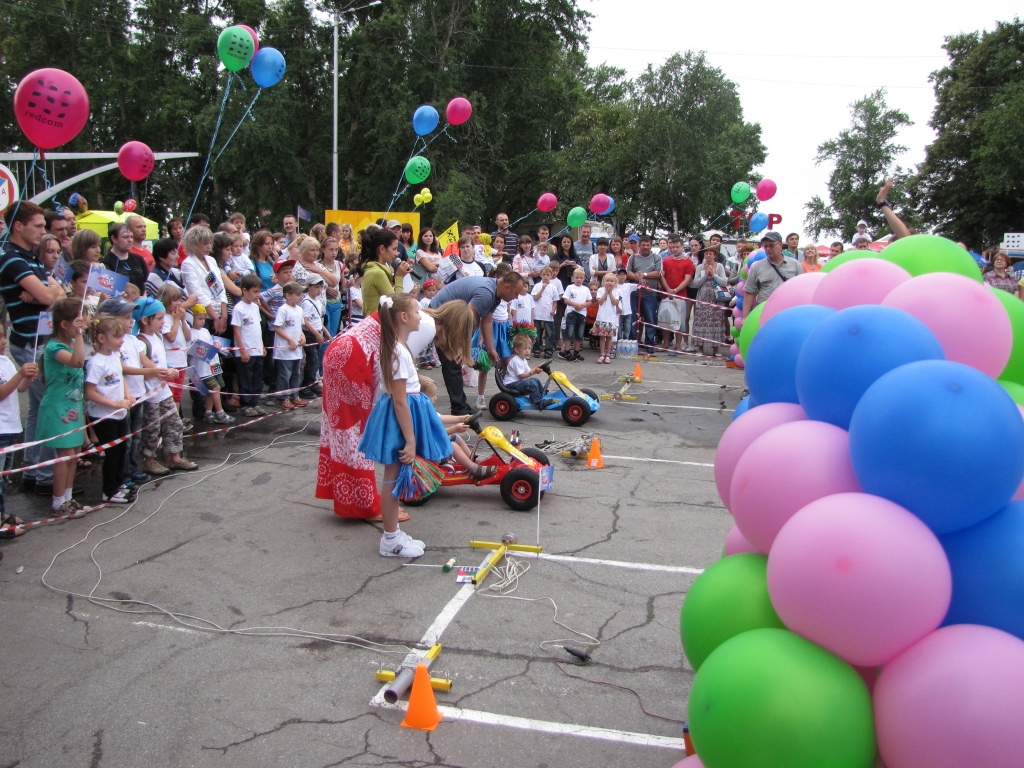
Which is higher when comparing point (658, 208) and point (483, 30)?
point (483, 30)

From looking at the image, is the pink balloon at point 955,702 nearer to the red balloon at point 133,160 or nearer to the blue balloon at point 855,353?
the blue balloon at point 855,353

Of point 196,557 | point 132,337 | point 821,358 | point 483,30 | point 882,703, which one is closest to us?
point 882,703

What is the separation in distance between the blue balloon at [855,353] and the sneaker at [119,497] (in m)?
5.43

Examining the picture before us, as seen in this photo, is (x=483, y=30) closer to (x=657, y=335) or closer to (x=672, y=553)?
(x=657, y=335)

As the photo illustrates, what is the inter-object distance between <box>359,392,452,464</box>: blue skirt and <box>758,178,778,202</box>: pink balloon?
48.6 ft

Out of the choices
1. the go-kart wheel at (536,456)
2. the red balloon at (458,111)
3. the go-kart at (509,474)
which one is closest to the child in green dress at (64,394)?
the go-kart at (509,474)

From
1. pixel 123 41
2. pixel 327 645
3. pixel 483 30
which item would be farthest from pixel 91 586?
pixel 123 41

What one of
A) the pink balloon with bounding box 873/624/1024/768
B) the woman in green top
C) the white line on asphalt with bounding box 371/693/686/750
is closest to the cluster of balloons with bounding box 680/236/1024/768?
the pink balloon with bounding box 873/624/1024/768

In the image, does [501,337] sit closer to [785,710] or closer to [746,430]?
[746,430]

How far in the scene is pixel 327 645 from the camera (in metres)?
3.86

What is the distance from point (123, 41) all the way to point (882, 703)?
4379cm

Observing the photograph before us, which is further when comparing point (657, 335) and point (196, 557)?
point (657, 335)

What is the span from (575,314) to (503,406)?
5.31 m

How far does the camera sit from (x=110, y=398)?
573 cm
